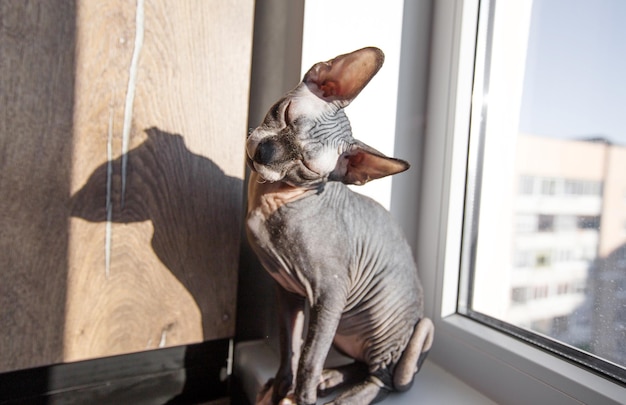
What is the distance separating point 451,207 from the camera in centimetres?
85

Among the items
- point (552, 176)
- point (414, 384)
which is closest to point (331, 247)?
point (414, 384)

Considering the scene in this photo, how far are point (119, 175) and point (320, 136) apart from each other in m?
0.41

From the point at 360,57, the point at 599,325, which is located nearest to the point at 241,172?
the point at 360,57

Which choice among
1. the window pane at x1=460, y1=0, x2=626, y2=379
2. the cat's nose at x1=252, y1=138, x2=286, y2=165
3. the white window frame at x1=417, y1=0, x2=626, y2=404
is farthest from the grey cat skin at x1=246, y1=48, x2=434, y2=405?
the window pane at x1=460, y1=0, x2=626, y2=379

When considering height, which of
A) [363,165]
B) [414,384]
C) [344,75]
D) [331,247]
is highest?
[344,75]

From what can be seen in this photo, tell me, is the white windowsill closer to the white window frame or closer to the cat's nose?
the white window frame

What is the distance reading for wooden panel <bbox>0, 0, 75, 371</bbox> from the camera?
62cm

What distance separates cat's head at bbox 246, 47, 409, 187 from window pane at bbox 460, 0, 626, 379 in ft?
1.32

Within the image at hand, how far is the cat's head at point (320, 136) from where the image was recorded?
50cm

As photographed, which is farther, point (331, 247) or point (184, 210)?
point (184, 210)

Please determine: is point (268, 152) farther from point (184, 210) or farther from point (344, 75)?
point (184, 210)

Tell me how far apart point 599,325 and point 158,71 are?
90 centimetres

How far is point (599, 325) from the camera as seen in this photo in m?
0.64

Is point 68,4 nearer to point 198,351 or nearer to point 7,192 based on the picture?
point 7,192
